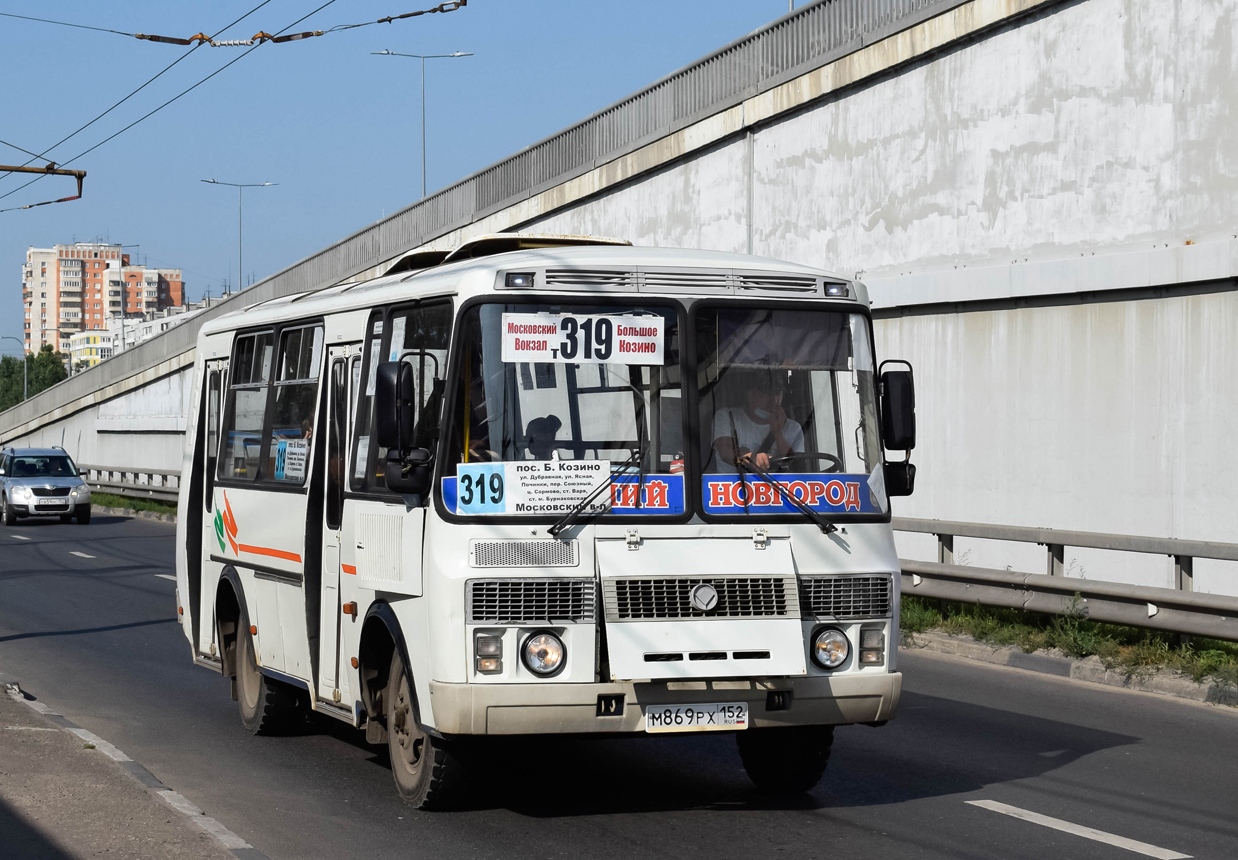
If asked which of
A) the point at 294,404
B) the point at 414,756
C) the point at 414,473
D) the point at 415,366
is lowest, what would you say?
the point at 414,756

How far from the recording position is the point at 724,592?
22.8 feet

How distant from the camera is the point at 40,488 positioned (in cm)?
3525

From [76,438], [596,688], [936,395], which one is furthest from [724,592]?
[76,438]

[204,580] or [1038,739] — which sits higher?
[204,580]

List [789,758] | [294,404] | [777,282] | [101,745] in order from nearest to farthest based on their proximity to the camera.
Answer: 1. [777,282]
2. [789,758]
3. [101,745]
4. [294,404]

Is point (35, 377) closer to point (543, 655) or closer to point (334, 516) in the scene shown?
point (334, 516)

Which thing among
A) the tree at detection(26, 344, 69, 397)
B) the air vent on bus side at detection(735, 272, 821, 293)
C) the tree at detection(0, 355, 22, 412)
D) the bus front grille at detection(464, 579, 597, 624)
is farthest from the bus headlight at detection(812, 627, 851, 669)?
the tree at detection(0, 355, 22, 412)

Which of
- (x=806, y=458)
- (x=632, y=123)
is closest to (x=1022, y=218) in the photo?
(x=632, y=123)

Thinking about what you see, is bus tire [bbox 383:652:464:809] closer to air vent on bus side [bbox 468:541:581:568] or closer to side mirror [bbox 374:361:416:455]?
air vent on bus side [bbox 468:541:581:568]

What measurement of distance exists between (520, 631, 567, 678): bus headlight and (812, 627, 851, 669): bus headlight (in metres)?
1.11

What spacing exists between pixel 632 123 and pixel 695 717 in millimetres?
21549

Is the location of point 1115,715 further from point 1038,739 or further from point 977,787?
point 977,787

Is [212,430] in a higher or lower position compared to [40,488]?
higher

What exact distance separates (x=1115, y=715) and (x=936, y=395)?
9.34 meters
